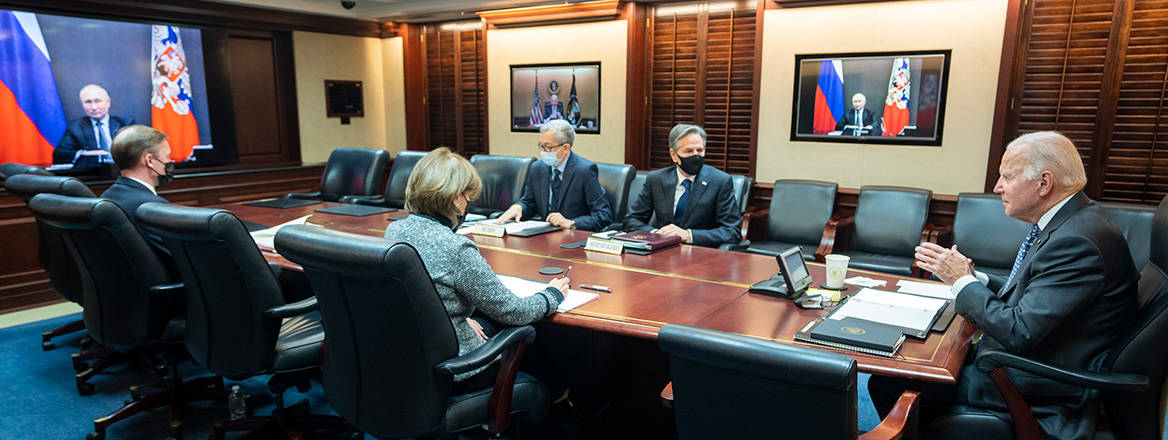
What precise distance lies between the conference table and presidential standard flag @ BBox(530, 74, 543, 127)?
2.77 meters

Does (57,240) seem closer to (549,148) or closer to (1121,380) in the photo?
(549,148)

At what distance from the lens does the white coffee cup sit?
88.4 inches

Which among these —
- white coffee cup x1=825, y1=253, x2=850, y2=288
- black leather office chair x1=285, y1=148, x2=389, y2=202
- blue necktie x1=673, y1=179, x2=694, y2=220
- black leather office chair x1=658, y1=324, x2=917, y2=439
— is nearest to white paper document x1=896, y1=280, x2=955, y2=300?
white coffee cup x1=825, y1=253, x2=850, y2=288

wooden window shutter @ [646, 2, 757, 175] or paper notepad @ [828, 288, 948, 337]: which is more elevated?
wooden window shutter @ [646, 2, 757, 175]

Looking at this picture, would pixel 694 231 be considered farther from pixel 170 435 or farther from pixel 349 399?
pixel 170 435

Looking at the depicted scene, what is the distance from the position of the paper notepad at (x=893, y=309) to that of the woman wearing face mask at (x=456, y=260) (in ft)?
2.98

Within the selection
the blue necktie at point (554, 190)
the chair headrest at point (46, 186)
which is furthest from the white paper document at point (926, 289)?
the chair headrest at point (46, 186)

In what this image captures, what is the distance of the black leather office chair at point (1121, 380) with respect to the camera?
1679mm

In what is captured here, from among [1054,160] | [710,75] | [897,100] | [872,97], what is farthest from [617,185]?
A: [1054,160]

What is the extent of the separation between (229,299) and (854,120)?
3.95 metres

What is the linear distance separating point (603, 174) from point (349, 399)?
104 inches

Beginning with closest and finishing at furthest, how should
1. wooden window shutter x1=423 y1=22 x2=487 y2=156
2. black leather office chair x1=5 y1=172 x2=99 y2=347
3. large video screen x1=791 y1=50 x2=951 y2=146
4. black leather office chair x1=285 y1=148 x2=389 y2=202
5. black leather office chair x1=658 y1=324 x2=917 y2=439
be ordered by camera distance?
1. black leather office chair x1=658 y1=324 x2=917 y2=439
2. black leather office chair x1=5 y1=172 x2=99 y2=347
3. large video screen x1=791 y1=50 x2=951 y2=146
4. black leather office chair x1=285 y1=148 x2=389 y2=202
5. wooden window shutter x1=423 y1=22 x2=487 y2=156

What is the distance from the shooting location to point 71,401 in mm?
3080

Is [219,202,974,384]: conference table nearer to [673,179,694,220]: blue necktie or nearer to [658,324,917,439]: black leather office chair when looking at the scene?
[658,324,917,439]: black leather office chair
